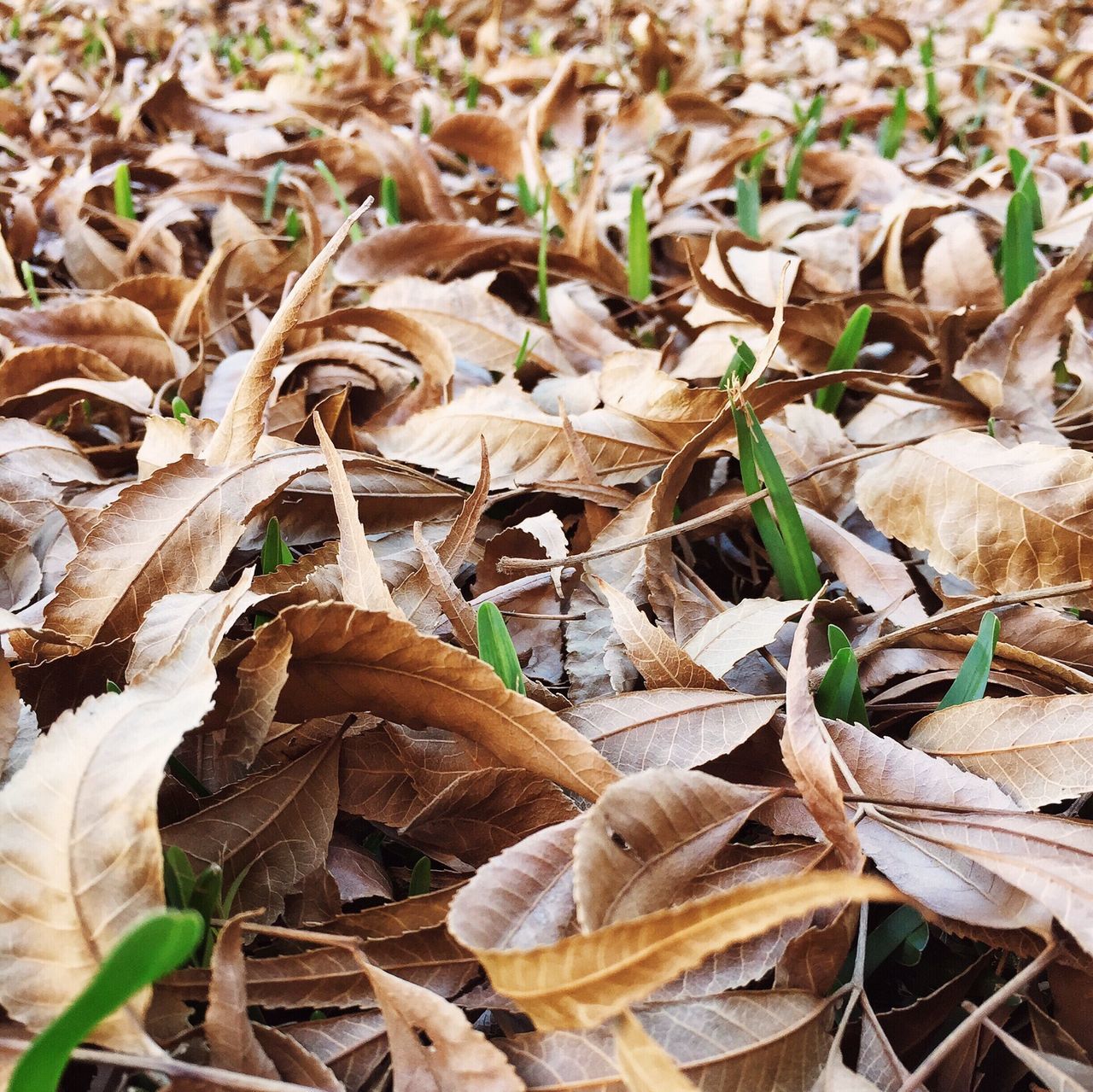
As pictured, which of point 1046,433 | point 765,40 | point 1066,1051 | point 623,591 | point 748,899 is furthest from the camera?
point 765,40

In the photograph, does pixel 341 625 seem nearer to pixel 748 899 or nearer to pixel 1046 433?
pixel 748 899

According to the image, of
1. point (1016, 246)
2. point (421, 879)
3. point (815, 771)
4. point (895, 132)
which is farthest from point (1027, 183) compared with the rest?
point (421, 879)

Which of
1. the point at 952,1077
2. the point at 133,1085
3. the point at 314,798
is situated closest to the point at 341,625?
the point at 314,798

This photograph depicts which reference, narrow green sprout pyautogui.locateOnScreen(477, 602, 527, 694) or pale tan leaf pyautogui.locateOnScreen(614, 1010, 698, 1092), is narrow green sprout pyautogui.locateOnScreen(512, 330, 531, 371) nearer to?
narrow green sprout pyautogui.locateOnScreen(477, 602, 527, 694)

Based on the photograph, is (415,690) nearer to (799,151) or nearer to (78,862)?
(78,862)

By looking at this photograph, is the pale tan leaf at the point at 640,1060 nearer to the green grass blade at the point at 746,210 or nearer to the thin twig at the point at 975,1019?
the thin twig at the point at 975,1019

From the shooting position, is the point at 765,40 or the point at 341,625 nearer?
Result: the point at 341,625

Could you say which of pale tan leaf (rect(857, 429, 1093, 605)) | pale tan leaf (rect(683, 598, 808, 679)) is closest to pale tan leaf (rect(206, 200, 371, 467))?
pale tan leaf (rect(683, 598, 808, 679))
